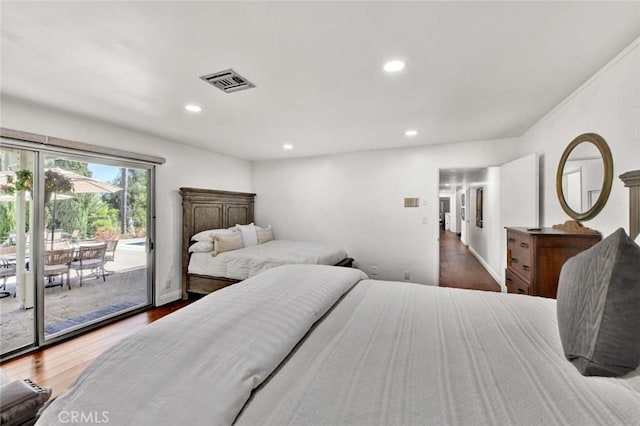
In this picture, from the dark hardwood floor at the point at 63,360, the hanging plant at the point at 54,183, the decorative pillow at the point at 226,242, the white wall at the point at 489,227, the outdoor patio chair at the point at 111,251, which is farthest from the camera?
the white wall at the point at 489,227

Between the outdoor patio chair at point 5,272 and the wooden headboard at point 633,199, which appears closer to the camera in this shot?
the wooden headboard at point 633,199

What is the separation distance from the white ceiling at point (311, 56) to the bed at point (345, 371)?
4.29 ft

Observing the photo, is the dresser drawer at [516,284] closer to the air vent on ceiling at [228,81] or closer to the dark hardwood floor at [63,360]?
the air vent on ceiling at [228,81]

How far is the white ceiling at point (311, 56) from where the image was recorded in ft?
4.49

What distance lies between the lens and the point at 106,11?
1346 millimetres

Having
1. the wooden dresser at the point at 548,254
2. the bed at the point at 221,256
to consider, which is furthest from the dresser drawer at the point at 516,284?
the bed at the point at 221,256

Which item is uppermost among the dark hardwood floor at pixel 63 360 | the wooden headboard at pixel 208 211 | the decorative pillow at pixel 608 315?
the wooden headboard at pixel 208 211

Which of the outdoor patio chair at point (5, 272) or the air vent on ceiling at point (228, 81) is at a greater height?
the air vent on ceiling at point (228, 81)

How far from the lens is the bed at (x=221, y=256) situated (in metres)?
3.51

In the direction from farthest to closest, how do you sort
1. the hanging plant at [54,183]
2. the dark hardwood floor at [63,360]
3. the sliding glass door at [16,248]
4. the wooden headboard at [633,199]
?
1. the hanging plant at [54,183]
2. the sliding glass door at [16,248]
3. the dark hardwood floor at [63,360]
4. the wooden headboard at [633,199]

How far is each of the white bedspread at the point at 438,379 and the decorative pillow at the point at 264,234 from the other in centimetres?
354

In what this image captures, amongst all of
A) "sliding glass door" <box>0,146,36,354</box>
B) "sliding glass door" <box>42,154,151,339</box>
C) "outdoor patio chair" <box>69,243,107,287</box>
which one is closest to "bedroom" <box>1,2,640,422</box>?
"sliding glass door" <box>42,154,151,339</box>

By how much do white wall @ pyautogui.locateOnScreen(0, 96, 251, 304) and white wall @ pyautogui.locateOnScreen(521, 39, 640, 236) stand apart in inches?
180

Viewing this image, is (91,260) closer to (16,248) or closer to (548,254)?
(16,248)
